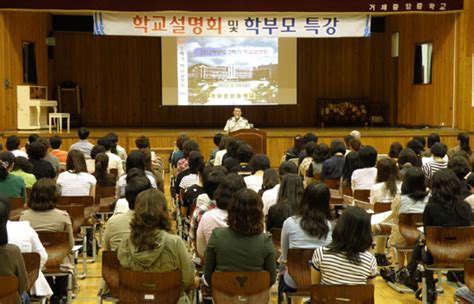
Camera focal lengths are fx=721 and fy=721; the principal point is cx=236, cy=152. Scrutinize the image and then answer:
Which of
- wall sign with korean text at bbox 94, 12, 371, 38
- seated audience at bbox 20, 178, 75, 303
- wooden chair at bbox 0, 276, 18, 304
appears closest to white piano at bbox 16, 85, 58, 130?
wall sign with korean text at bbox 94, 12, 371, 38

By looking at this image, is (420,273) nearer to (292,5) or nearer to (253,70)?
(292,5)

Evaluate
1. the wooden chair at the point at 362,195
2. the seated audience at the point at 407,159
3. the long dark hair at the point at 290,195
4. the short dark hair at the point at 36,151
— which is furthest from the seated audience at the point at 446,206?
the short dark hair at the point at 36,151

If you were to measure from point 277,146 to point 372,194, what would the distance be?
8.04 metres

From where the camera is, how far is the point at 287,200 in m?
5.22

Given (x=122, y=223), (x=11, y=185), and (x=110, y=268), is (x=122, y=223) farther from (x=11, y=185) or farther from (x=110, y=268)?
(x=11, y=185)

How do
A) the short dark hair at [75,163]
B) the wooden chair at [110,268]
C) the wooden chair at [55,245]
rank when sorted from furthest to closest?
1. the short dark hair at [75,163]
2. the wooden chair at [55,245]
3. the wooden chair at [110,268]

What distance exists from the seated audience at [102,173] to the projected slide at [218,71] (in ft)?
30.8

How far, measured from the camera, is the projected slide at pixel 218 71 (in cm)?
1747

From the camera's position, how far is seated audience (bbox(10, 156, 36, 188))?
24.1 feet

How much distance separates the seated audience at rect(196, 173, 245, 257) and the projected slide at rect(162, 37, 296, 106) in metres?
12.6

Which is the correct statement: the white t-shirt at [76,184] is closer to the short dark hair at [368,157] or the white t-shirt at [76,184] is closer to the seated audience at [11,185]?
the seated audience at [11,185]

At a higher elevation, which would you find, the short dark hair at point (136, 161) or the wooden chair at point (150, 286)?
the short dark hair at point (136, 161)

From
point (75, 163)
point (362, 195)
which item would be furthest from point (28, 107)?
point (362, 195)

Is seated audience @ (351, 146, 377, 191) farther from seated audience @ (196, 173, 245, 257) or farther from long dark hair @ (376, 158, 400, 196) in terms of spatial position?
seated audience @ (196, 173, 245, 257)
